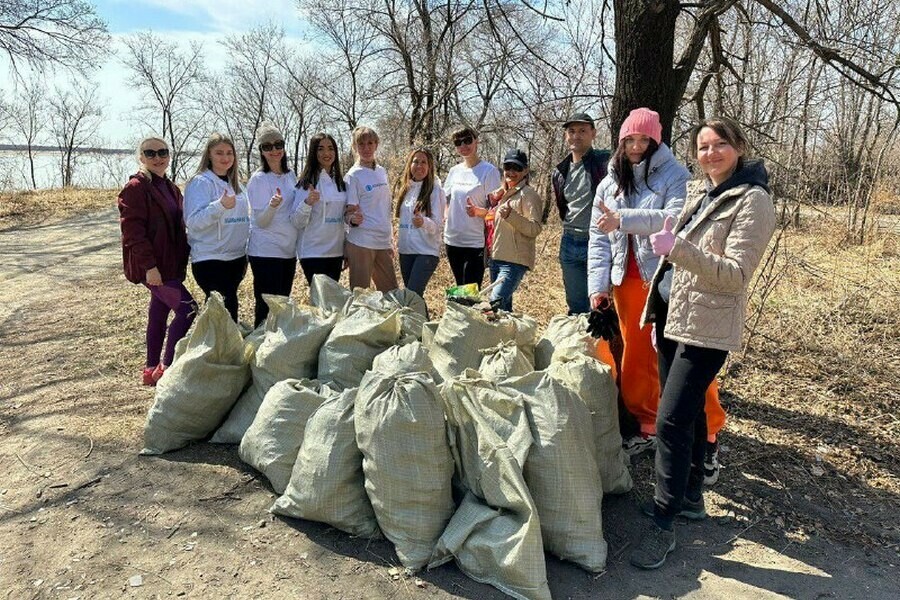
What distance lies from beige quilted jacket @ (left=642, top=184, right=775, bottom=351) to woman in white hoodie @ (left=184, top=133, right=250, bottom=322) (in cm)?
254

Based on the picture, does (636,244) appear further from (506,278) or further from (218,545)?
(218,545)

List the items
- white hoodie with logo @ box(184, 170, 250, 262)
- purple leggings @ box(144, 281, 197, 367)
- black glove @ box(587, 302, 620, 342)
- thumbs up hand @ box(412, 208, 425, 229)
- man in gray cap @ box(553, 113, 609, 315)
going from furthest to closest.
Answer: thumbs up hand @ box(412, 208, 425, 229), purple leggings @ box(144, 281, 197, 367), white hoodie with logo @ box(184, 170, 250, 262), man in gray cap @ box(553, 113, 609, 315), black glove @ box(587, 302, 620, 342)

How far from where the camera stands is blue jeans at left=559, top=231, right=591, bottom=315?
3480 millimetres

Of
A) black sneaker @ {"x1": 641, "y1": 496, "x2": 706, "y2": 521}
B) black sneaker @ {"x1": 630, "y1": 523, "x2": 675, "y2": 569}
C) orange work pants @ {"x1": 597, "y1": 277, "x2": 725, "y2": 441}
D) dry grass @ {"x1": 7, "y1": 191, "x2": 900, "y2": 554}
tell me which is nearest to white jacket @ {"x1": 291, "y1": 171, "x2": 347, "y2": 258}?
dry grass @ {"x1": 7, "y1": 191, "x2": 900, "y2": 554}

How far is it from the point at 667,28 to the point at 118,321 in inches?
204

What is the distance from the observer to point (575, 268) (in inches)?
140

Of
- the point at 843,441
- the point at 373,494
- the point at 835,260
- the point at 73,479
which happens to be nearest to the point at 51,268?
the point at 73,479

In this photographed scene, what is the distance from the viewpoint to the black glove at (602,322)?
2.93 metres

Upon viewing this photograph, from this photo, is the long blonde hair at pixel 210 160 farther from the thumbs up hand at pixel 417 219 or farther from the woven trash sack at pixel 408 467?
the woven trash sack at pixel 408 467

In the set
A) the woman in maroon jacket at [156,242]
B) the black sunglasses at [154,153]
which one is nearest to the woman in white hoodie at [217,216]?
the woman in maroon jacket at [156,242]

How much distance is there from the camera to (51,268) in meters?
8.81

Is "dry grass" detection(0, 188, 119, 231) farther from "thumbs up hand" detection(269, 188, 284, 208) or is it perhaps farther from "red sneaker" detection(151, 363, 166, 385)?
"thumbs up hand" detection(269, 188, 284, 208)

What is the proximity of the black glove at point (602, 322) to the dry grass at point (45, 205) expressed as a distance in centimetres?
1348

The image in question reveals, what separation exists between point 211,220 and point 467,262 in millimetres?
1702
